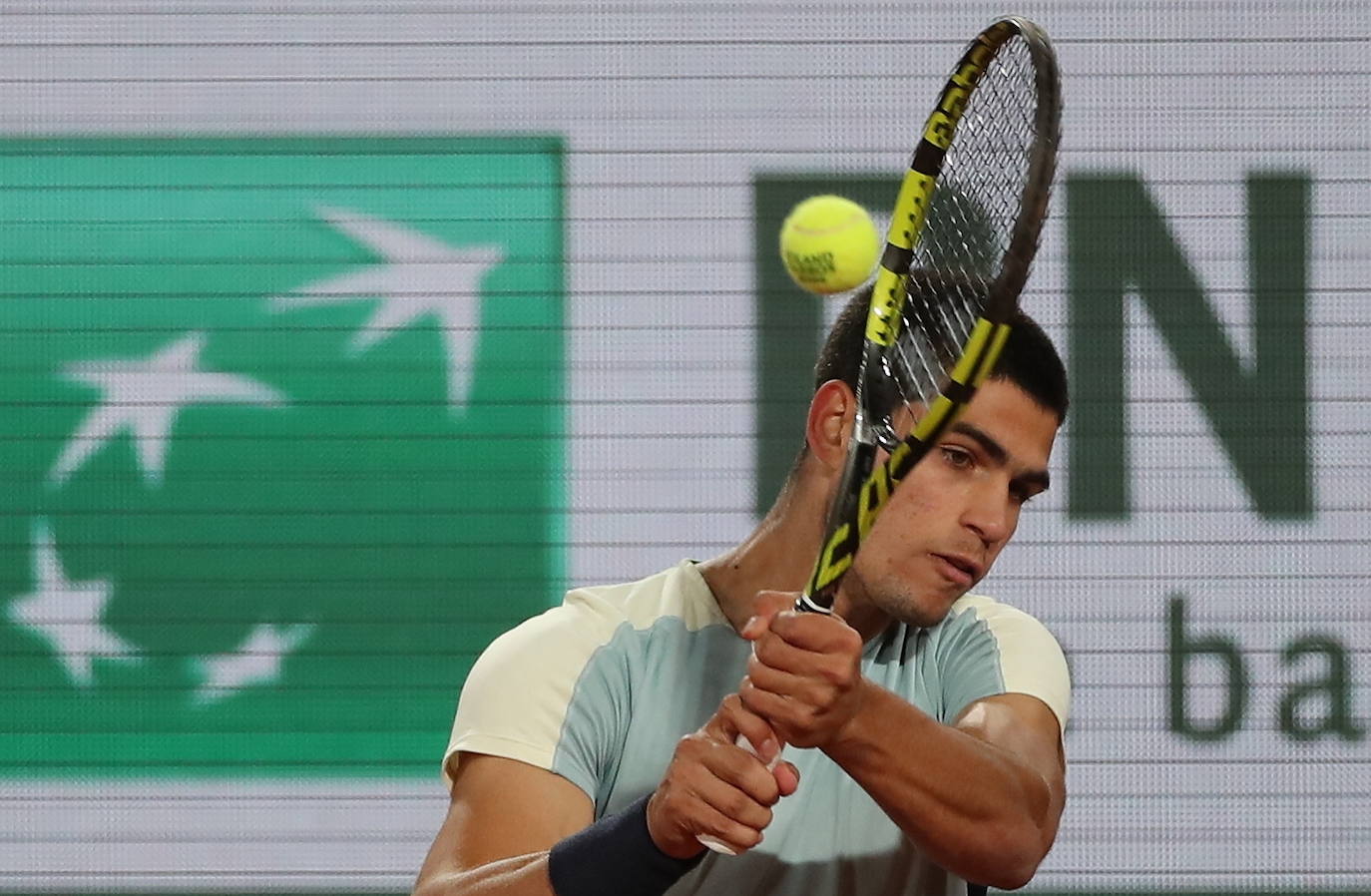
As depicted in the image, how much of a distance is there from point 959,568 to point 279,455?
6.84 ft

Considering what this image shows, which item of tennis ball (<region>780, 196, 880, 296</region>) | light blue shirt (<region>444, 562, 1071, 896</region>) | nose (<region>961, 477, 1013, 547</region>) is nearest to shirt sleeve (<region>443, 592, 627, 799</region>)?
light blue shirt (<region>444, 562, 1071, 896</region>)

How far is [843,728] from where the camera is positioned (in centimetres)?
→ 146

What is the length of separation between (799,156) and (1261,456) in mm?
1013

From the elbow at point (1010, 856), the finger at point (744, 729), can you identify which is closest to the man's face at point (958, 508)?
the elbow at point (1010, 856)

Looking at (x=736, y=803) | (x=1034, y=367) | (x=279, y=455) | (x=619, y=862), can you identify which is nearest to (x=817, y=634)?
(x=736, y=803)

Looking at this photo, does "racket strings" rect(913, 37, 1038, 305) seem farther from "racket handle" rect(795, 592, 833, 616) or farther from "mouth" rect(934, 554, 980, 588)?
"racket handle" rect(795, 592, 833, 616)

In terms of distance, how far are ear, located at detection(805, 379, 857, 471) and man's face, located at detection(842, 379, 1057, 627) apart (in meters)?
0.11

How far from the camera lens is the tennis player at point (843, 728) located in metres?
1.53

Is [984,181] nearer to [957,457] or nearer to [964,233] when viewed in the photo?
[964,233]

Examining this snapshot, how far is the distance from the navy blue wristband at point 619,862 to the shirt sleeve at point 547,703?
0.67 ft

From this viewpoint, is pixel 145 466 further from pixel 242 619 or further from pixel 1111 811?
pixel 1111 811

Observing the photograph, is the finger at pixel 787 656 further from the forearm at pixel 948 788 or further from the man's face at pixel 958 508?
the man's face at pixel 958 508

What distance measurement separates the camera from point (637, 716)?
71.9 inches

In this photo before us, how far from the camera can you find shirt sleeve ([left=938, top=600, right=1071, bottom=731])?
1.80 m
